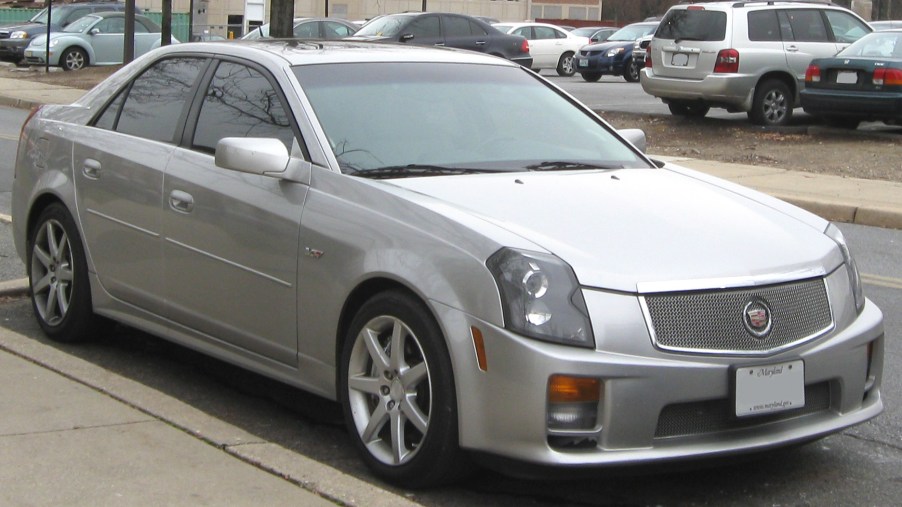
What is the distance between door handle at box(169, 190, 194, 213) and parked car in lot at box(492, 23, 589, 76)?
31.1 meters

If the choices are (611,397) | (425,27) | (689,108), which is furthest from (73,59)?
(611,397)

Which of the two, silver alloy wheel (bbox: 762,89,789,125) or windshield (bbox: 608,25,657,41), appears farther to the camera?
windshield (bbox: 608,25,657,41)

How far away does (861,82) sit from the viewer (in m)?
17.1

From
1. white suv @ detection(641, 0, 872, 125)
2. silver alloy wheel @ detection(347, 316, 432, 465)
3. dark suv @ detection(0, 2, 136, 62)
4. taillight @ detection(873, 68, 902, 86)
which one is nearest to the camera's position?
silver alloy wheel @ detection(347, 316, 432, 465)

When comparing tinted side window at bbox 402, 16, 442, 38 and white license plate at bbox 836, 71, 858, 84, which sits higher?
tinted side window at bbox 402, 16, 442, 38

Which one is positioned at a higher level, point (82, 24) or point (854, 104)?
point (82, 24)

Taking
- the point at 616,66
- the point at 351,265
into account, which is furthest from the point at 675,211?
the point at 616,66

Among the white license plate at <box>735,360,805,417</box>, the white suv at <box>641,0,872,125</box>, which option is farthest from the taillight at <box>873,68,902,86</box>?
the white license plate at <box>735,360,805,417</box>

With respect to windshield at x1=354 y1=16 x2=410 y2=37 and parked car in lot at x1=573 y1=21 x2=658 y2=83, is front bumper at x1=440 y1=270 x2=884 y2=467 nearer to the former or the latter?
windshield at x1=354 y1=16 x2=410 y2=37

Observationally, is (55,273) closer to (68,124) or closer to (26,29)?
(68,124)

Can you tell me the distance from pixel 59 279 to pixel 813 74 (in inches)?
521

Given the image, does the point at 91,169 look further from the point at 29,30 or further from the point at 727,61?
the point at 29,30

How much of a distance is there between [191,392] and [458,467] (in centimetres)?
195

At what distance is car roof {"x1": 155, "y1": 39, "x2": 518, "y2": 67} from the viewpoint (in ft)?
18.5
